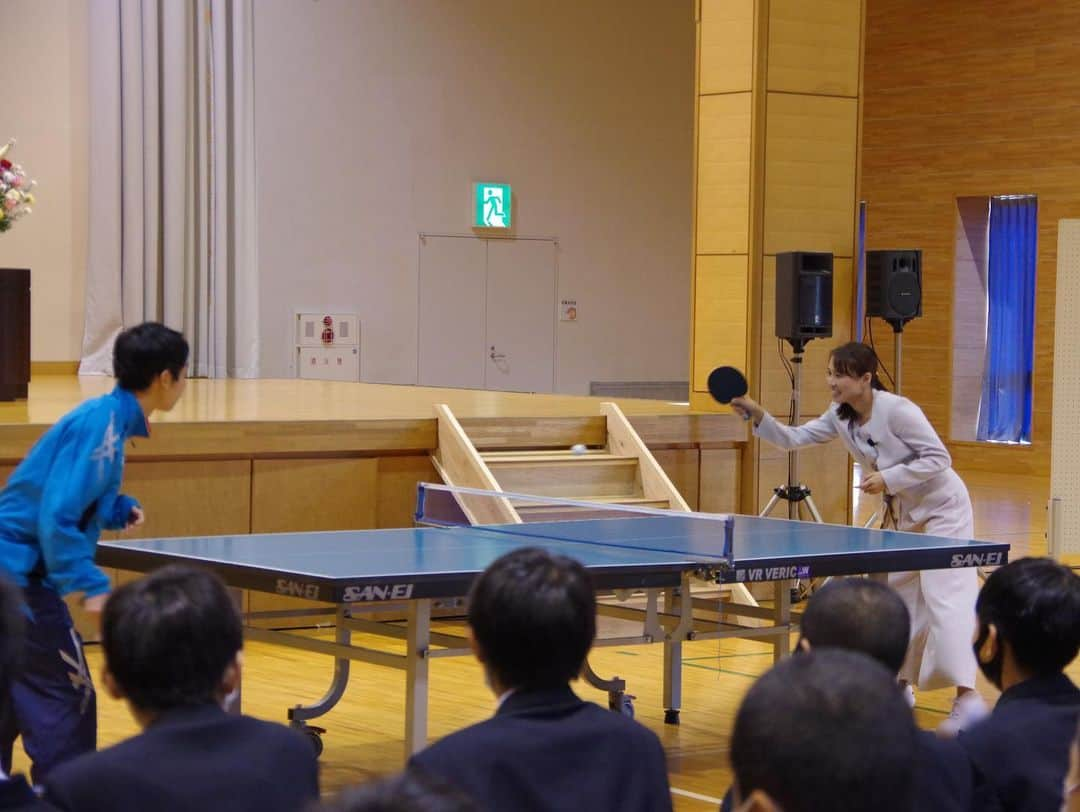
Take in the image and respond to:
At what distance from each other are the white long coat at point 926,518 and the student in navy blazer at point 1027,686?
3018mm

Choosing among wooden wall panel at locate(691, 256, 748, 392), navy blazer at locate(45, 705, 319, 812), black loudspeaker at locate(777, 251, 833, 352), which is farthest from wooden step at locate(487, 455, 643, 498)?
navy blazer at locate(45, 705, 319, 812)

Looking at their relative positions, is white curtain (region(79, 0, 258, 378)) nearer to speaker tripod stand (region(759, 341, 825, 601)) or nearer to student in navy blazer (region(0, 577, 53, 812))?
speaker tripod stand (region(759, 341, 825, 601))

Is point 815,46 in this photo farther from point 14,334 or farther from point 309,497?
point 14,334

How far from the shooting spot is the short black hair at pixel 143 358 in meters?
3.87

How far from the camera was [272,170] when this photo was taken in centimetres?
1284

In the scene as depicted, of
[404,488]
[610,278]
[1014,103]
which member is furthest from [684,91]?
[404,488]

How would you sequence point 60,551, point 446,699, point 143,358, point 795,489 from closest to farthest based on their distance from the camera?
point 60,551 → point 143,358 → point 446,699 → point 795,489

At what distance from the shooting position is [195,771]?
2.11 meters

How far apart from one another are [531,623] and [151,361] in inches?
71.4

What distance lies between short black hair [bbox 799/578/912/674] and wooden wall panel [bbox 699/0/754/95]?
20.4 feet

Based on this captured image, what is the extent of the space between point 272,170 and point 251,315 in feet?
3.85

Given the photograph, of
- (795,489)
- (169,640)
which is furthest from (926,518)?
(169,640)

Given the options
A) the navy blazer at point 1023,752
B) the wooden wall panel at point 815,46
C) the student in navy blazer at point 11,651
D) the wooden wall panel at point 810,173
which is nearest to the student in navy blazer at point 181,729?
the student in navy blazer at point 11,651

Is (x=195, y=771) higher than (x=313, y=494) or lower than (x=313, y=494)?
higher
